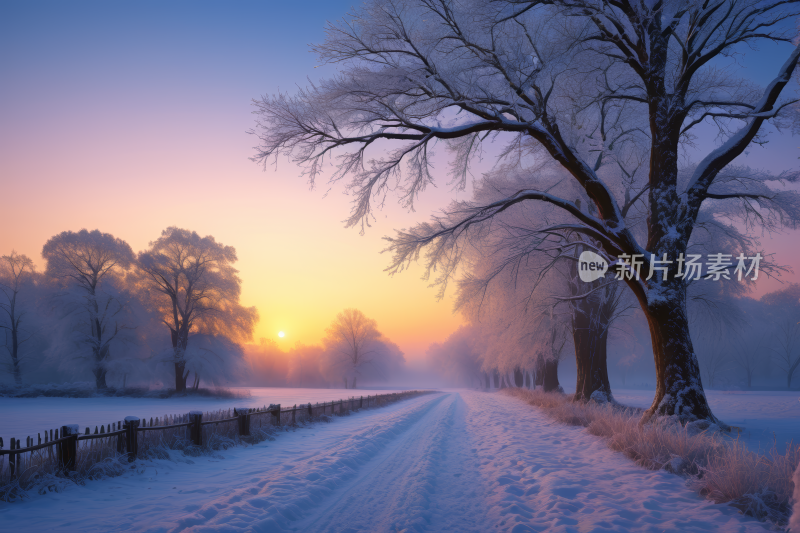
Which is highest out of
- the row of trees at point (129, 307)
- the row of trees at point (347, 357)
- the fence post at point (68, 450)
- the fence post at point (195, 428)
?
the row of trees at point (129, 307)

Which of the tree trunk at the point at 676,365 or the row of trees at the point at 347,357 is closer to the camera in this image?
the tree trunk at the point at 676,365

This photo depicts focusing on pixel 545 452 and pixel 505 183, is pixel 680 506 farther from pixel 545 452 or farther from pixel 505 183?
pixel 505 183

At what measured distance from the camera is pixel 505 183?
15781 millimetres

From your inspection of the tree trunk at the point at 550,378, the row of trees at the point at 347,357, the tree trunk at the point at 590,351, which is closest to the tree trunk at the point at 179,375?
the tree trunk at the point at 550,378

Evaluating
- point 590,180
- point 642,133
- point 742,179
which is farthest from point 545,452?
point 642,133

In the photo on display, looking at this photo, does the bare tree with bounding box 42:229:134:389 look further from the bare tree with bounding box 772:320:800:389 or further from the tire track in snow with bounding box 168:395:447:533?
the bare tree with bounding box 772:320:800:389

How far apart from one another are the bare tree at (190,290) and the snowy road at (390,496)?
970 inches

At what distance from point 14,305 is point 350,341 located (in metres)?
43.4

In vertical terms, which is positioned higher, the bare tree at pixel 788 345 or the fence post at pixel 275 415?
the fence post at pixel 275 415

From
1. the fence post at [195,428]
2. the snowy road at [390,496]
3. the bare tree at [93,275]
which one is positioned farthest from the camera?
the bare tree at [93,275]

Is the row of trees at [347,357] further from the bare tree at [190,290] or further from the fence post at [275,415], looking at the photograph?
the fence post at [275,415]

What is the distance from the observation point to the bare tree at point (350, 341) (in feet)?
214

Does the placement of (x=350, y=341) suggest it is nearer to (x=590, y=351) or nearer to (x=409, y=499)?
(x=590, y=351)

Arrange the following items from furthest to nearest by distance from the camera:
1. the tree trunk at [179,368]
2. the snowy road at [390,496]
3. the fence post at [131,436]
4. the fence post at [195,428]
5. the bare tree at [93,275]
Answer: the bare tree at [93,275]
the tree trunk at [179,368]
the fence post at [195,428]
the fence post at [131,436]
the snowy road at [390,496]
